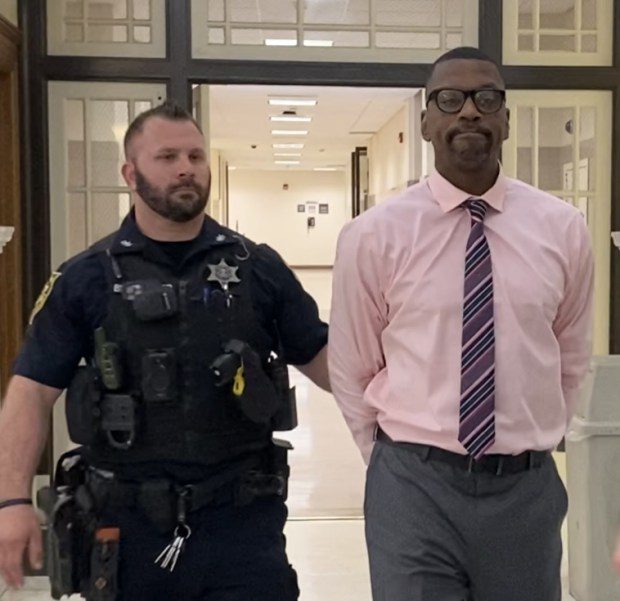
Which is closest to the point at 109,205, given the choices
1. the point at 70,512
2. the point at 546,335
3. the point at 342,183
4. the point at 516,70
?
the point at 516,70

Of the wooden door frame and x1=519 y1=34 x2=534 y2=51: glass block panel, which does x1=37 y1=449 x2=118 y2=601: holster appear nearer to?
the wooden door frame

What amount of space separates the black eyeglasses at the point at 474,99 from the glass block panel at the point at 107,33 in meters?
2.85

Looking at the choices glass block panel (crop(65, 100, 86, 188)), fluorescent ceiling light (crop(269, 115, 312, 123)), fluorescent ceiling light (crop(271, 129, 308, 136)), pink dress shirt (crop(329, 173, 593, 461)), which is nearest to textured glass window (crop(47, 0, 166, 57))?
glass block panel (crop(65, 100, 86, 188))

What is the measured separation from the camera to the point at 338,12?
4.26 meters

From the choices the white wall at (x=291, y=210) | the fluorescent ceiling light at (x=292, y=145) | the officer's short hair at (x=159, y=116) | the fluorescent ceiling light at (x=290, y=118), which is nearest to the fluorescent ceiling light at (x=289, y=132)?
the fluorescent ceiling light at (x=290, y=118)

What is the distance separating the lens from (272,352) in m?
1.97

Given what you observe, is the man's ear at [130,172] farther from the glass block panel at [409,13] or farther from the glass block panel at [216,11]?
the glass block panel at [409,13]

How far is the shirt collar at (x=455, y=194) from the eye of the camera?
169cm

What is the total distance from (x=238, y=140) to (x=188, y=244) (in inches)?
559

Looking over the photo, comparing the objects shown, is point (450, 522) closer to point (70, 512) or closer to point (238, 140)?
point (70, 512)

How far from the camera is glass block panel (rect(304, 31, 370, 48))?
13.9ft

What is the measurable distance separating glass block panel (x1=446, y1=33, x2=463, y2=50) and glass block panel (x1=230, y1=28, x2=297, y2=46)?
74cm

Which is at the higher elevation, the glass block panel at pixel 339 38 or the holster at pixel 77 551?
the glass block panel at pixel 339 38

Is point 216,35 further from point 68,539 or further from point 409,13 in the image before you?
point 68,539
